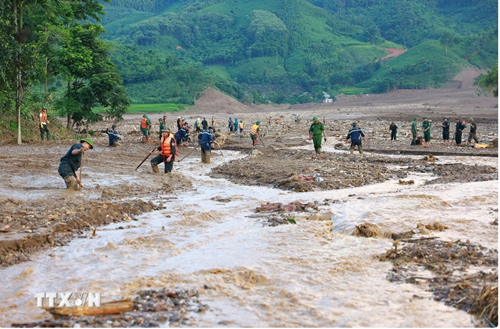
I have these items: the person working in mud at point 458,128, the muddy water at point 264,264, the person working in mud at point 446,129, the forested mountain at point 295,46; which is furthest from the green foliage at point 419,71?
the muddy water at point 264,264

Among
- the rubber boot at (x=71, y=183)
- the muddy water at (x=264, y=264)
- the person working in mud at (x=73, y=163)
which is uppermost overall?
the person working in mud at (x=73, y=163)

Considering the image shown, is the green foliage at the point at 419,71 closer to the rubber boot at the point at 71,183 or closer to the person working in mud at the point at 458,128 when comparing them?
the person working in mud at the point at 458,128

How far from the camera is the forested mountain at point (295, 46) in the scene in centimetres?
9781

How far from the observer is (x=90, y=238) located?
9055 millimetres

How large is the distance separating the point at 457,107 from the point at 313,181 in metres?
58.4

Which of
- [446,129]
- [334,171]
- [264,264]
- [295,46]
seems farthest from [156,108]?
[264,264]

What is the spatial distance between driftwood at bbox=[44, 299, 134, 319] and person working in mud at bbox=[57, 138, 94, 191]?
6.66m

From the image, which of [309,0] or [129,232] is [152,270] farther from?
[309,0]

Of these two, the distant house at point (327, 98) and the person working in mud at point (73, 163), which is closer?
the person working in mud at point (73, 163)

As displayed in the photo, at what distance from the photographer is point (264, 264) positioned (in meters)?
7.59

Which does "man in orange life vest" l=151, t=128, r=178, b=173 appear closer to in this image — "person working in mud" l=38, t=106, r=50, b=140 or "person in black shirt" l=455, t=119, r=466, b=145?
"person working in mud" l=38, t=106, r=50, b=140

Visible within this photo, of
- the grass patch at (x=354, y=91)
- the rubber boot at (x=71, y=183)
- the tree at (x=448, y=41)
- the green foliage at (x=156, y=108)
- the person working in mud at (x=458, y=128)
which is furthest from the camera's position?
the tree at (x=448, y=41)

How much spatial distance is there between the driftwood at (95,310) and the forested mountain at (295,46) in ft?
269

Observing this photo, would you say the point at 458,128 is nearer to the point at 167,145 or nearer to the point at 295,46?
the point at 167,145
